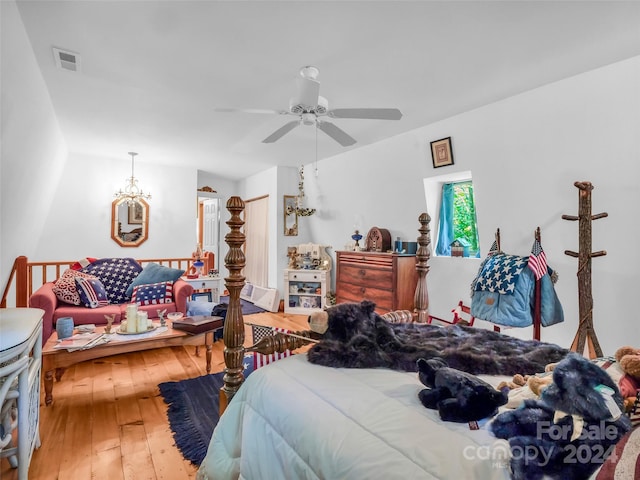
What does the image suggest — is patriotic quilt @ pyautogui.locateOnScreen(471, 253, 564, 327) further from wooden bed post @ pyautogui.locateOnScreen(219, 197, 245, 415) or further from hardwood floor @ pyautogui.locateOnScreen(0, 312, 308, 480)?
hardwood floor @ pyautogui.locateOnScreen(0, 312, 308, 480)

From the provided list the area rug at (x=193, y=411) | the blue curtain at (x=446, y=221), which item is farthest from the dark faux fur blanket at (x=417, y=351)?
the blue curtain at (x=446, y=221)

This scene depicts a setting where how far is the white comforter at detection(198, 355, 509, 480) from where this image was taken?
0.86m

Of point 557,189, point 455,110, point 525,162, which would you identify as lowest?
point 557,189

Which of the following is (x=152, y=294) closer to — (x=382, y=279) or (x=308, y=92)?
(x=382, y=279)

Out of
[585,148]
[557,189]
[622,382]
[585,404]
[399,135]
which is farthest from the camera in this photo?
[399,135]

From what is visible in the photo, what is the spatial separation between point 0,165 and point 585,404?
3.40m

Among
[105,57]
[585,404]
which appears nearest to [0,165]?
[105,57]

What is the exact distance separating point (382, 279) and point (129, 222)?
4.27m

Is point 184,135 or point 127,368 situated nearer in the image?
point 127,368

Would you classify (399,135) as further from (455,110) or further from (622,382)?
(622,382)

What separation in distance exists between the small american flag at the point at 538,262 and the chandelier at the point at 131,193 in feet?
17.5

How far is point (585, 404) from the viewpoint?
0.85 m

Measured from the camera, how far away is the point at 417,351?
1484 mm

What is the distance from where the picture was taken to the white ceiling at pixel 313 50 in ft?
5.98
